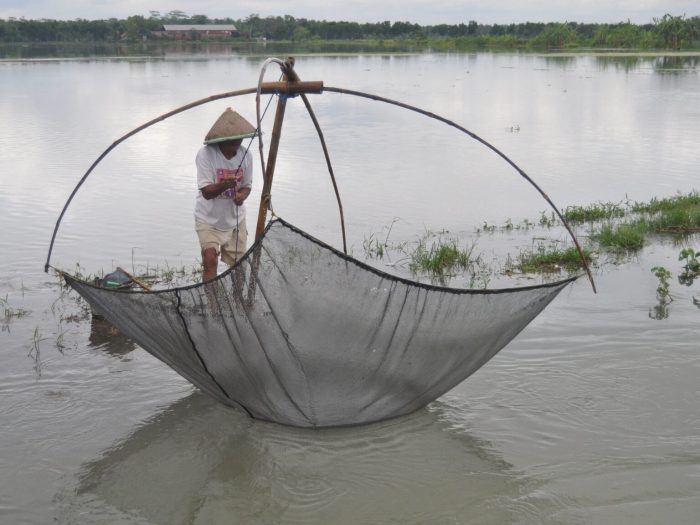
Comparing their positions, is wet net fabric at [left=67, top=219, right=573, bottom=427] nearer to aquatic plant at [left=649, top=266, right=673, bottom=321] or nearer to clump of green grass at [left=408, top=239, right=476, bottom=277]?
aquatic plant at [left=649, top=266, right=673, bottom=321]

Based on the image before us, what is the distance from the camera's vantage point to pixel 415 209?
7516 millimetres

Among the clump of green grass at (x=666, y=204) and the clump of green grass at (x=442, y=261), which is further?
the clump of green grass at (x=666, y=204)

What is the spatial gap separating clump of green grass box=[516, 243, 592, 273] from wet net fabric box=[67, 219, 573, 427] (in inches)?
93.7

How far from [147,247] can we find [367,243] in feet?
5.75

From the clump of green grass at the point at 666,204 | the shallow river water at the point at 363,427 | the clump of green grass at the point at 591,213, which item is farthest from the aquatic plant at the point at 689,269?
the clump of green grass at the point at 666,204

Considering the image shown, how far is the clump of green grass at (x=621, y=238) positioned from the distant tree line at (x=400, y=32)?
134ft

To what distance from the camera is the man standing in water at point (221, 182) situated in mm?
3557

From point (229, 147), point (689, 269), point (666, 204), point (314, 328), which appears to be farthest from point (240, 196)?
point (666, 204)

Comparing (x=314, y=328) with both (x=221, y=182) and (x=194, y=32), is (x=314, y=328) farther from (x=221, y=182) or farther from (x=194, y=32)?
(x=194, y=32)

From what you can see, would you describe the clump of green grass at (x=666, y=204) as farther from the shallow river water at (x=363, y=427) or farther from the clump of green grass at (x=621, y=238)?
the clump of green grass at (x=621, y=238)

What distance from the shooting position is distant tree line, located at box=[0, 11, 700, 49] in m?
45.7

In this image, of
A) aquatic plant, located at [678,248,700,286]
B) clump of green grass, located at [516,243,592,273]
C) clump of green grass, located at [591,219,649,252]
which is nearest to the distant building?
clump of green grass, located at [591,219,649,252]

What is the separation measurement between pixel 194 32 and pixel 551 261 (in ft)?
233

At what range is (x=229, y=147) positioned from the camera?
366cm
